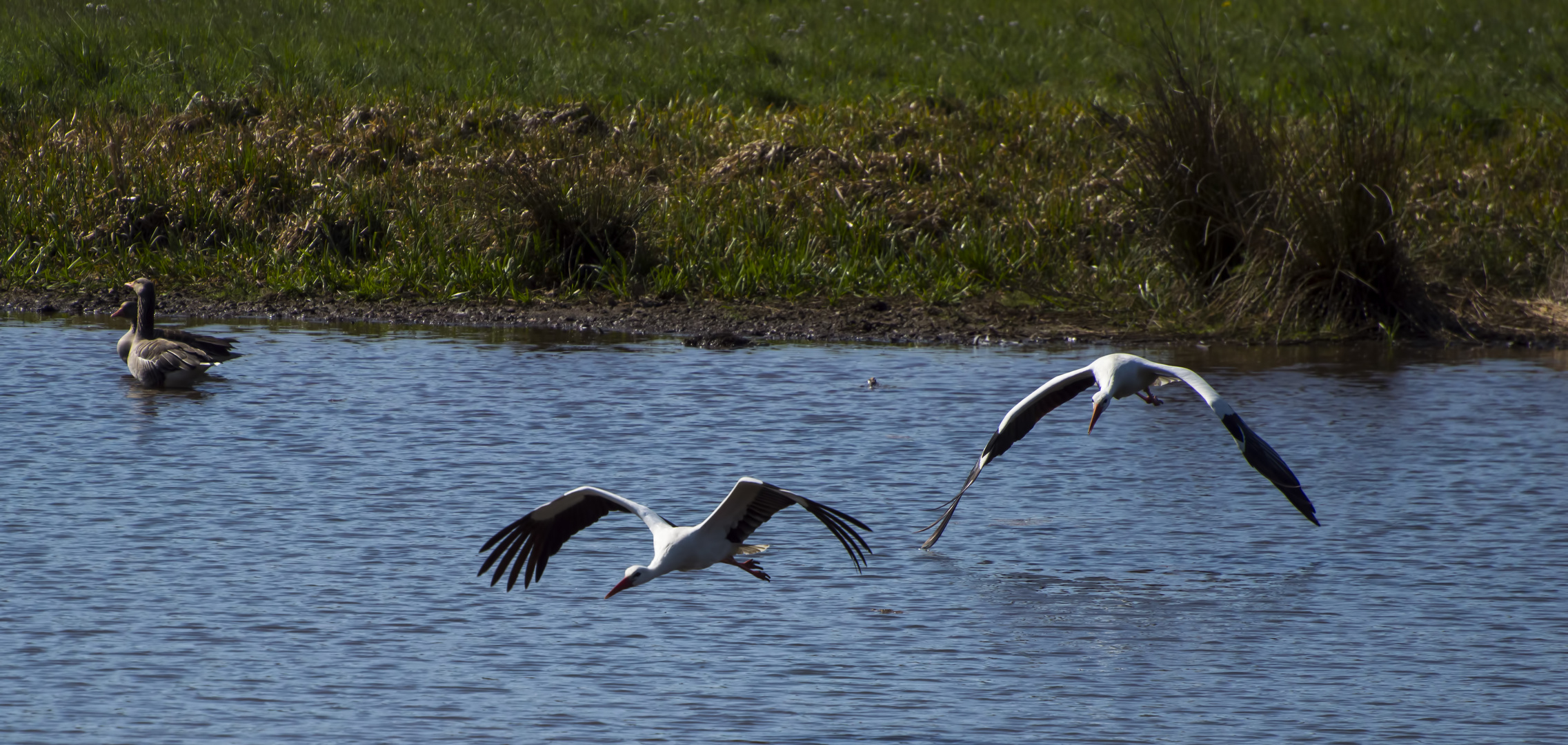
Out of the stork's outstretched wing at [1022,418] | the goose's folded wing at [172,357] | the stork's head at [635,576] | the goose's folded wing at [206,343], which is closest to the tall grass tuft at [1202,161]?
the stork's outstretched wing at [1022,418]

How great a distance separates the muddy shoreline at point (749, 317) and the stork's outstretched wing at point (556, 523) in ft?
21.6

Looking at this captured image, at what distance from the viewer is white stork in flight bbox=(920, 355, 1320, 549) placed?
6.77m

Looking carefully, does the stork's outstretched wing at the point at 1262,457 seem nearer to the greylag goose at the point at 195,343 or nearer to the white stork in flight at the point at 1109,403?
the white stork in flight at the point at 1109,403

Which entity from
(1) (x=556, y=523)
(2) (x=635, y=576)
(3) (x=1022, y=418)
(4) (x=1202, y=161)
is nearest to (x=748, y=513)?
(2) (x=635, y=576)

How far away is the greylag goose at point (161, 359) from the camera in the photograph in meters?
11.3

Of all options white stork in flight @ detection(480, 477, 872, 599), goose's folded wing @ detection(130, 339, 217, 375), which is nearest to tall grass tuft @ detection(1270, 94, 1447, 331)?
goose's folded wing @ detection(130, 339, 217, 375)

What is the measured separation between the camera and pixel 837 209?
50.0 ft

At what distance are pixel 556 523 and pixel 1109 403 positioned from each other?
99.5 inches

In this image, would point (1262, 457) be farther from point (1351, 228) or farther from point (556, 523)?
point (1351, 228)

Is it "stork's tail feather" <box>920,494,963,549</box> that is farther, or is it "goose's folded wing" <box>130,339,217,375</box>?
"goose's folded wing" <box>130,339,217,375</box>

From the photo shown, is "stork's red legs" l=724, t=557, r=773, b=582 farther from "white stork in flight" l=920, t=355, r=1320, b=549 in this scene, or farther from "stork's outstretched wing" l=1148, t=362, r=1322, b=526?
"stork's outstretched wing" l=1148, t=362, r=1322, b=526

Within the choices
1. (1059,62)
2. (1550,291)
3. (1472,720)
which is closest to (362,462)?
(1472,720)

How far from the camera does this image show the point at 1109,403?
25.4ft

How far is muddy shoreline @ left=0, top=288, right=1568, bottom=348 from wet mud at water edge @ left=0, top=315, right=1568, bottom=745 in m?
0.98
